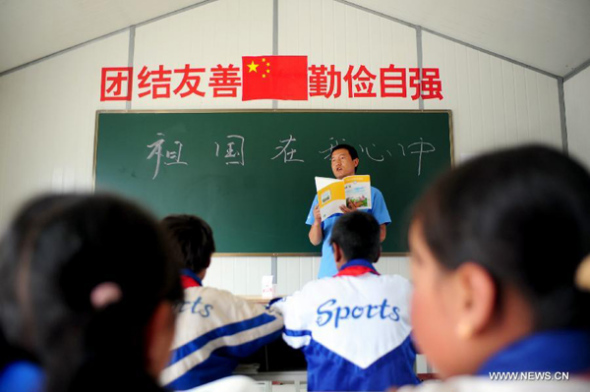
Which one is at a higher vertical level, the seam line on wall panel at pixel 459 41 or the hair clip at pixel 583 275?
the seam line on wall panel at pixel 459 41

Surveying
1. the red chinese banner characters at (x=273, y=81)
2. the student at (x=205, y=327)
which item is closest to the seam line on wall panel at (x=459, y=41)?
the red chinese banner characters at (x=273, y=81)

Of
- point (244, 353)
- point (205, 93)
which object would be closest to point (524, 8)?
point (205, 93)

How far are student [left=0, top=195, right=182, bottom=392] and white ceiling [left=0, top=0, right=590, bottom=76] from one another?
3722mm

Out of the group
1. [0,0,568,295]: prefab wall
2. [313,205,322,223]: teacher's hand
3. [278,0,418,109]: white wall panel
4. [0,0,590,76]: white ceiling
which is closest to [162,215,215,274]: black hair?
[313,205,322,223]: teacher's hand

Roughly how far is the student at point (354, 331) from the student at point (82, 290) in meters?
1.08

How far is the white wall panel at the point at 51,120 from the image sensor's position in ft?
12.8

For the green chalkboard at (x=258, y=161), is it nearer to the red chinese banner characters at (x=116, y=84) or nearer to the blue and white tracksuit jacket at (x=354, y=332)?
the red chinese banner characters at (x=116, y=84)

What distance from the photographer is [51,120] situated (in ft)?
12.9

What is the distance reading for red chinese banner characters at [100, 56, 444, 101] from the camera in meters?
3.93

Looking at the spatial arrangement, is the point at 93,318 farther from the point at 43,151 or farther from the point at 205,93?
the point at 43,151

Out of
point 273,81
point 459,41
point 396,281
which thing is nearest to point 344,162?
point 273,81

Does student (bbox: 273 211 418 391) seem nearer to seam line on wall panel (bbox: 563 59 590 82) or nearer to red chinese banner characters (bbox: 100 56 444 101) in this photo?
red chinese banner characters (bbox: 100 56 444 101)

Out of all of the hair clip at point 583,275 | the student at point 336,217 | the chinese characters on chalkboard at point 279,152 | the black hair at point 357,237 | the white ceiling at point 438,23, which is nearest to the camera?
the hair clip at point 583,275

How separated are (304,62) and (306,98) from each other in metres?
0.32
